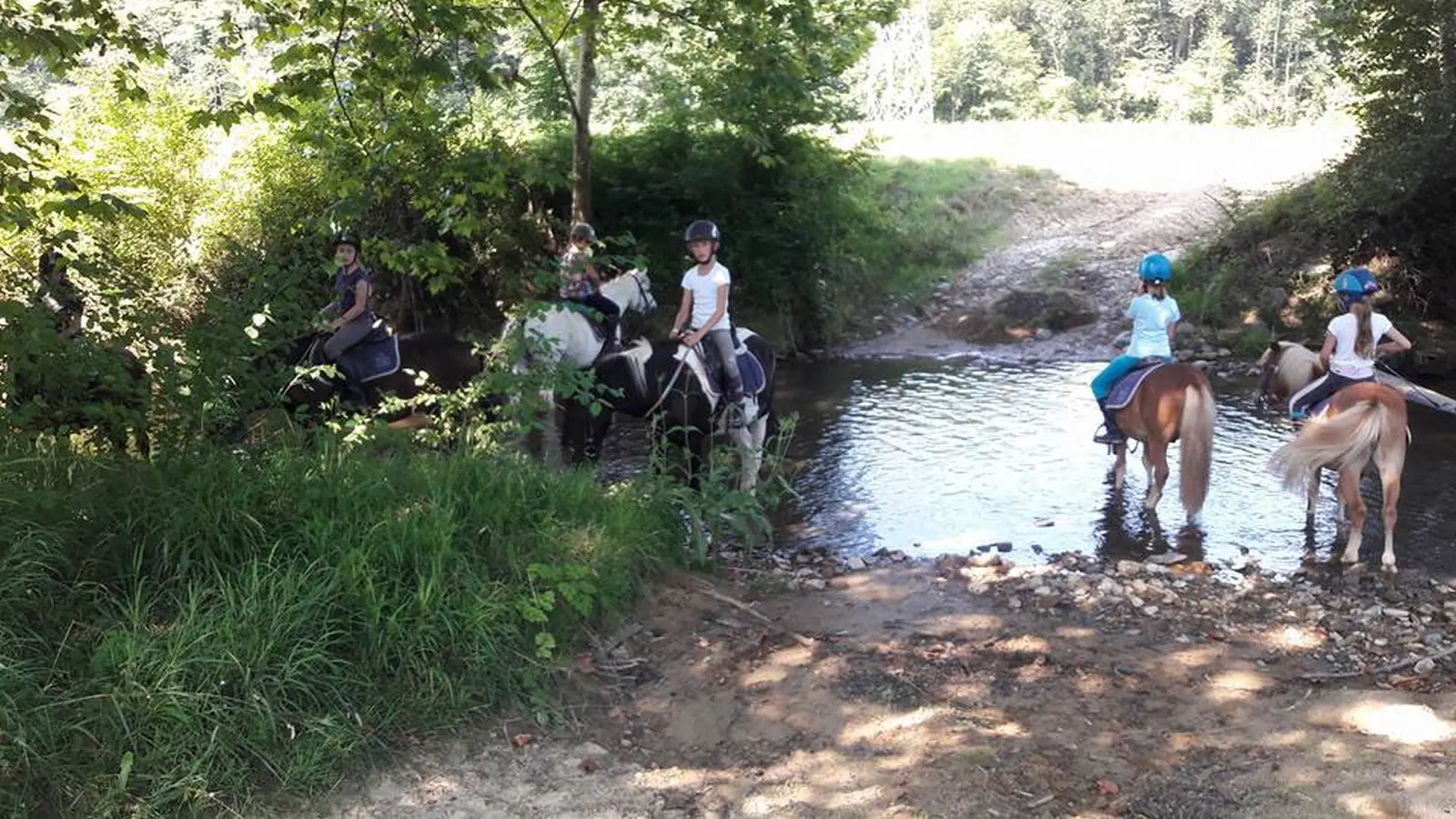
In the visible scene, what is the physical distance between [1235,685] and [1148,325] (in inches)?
179

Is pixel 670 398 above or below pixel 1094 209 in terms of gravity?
below

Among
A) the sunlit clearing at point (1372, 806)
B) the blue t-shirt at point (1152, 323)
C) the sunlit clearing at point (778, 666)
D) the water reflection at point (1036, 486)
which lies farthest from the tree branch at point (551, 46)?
the sunlit clearing at point (1372, 806)

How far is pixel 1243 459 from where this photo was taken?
10.6 metres

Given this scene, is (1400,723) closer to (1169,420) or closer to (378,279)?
(1169,420)

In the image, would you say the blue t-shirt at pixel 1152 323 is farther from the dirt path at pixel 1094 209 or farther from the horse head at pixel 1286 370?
the dirt path at pixel 1094 209

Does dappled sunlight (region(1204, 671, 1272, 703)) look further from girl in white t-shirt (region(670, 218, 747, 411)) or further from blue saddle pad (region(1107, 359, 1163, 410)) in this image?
girl in white t-shirt (region(670, 218, 747, 411))

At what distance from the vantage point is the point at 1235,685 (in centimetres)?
521

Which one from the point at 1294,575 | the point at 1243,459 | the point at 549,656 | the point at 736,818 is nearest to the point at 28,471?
the point at 549,656

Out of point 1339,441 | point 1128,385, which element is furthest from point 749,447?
point 1339,441

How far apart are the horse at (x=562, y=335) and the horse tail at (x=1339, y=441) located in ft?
15.6

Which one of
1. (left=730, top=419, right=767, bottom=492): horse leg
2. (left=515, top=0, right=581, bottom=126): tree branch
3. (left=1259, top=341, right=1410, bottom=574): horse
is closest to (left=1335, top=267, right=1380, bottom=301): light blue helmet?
(left=1259, top=341, right=1410, bottom=574): horse

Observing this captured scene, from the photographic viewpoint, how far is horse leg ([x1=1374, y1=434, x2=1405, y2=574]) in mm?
7320

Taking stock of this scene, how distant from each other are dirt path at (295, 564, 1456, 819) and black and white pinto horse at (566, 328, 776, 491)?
271cm

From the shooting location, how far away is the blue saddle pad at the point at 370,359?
961 cm
